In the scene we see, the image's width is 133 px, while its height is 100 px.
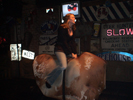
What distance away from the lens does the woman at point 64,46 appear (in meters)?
2.78

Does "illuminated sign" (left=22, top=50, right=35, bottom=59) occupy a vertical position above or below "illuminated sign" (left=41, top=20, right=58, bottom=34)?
below

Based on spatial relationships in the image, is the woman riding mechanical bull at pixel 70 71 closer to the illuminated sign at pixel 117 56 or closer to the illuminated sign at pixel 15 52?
the illuminated sign at pixel 117 56

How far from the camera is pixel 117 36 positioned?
5.59 metres

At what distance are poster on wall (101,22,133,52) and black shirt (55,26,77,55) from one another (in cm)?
321

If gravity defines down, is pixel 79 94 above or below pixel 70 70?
below

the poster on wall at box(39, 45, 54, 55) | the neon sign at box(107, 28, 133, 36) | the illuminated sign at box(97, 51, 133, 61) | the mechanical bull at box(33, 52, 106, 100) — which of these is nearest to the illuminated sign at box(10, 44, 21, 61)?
the poster on wall at box(39, 45, 54, 55)

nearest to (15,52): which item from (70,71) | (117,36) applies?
(117,36)

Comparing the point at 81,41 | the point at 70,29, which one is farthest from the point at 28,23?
the point at 70,29

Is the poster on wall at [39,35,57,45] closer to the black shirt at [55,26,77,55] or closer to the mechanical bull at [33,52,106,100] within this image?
the black shirt at [55,26,77,55]

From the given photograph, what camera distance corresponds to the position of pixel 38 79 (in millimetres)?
3049

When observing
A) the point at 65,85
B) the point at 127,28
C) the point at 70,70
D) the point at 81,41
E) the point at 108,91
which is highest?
the point at 127,28

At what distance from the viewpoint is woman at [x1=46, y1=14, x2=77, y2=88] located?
2.78 metres

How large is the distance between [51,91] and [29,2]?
19.9 feet

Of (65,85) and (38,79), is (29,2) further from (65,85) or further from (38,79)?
(65,85)
